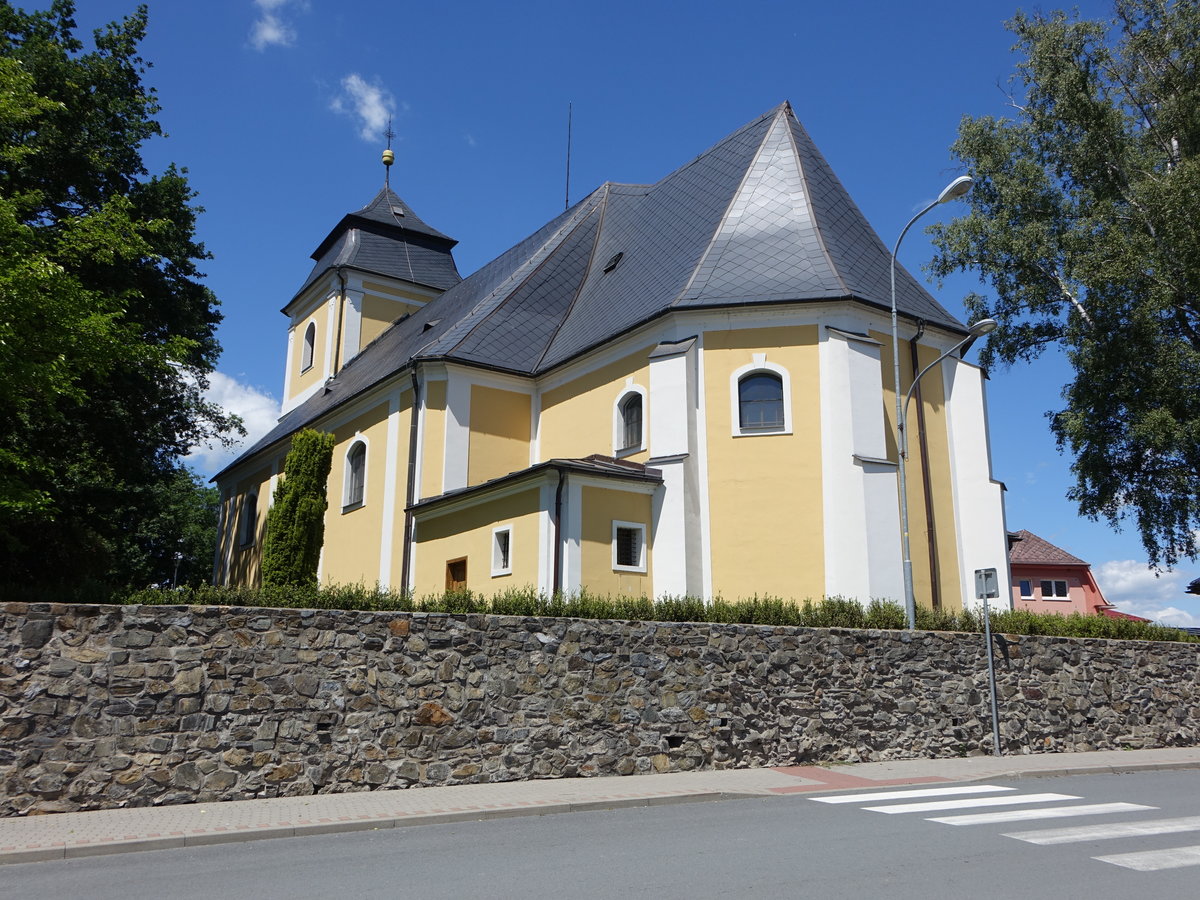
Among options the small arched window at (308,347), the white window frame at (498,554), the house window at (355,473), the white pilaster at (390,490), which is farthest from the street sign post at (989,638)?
the small arched window at (308,347)

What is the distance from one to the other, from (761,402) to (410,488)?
8.76m

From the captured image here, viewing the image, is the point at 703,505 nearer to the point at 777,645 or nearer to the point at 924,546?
the point at 924,546

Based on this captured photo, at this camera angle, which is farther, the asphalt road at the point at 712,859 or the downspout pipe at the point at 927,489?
the downspout pipe at the point at 927,489

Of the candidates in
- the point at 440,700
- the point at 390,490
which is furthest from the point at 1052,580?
the point at 440,700

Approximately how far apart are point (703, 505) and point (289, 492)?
9451 mm

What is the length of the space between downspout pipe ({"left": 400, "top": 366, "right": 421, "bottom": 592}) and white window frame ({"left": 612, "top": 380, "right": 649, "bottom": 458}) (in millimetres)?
5057

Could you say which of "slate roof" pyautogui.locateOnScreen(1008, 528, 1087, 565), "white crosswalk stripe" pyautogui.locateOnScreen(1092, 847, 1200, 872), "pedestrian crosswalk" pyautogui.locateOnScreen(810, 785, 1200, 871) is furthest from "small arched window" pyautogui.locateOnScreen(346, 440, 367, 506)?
"slate roof" pyautogui.locateOnScreen(1008, 528, 1087, 565)

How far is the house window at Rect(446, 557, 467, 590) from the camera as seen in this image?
68.3 feet

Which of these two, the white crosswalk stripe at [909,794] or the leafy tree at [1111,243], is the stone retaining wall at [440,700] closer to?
the white crosswalk stripe at [909,794]

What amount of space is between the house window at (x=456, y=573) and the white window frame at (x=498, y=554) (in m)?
1.18

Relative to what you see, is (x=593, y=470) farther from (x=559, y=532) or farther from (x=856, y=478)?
(x=856, y=478)

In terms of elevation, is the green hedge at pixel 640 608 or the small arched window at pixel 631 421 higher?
the small arched window at pixel 631 421

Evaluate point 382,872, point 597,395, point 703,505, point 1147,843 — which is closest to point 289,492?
point 597,395

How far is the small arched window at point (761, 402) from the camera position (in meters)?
19.8
